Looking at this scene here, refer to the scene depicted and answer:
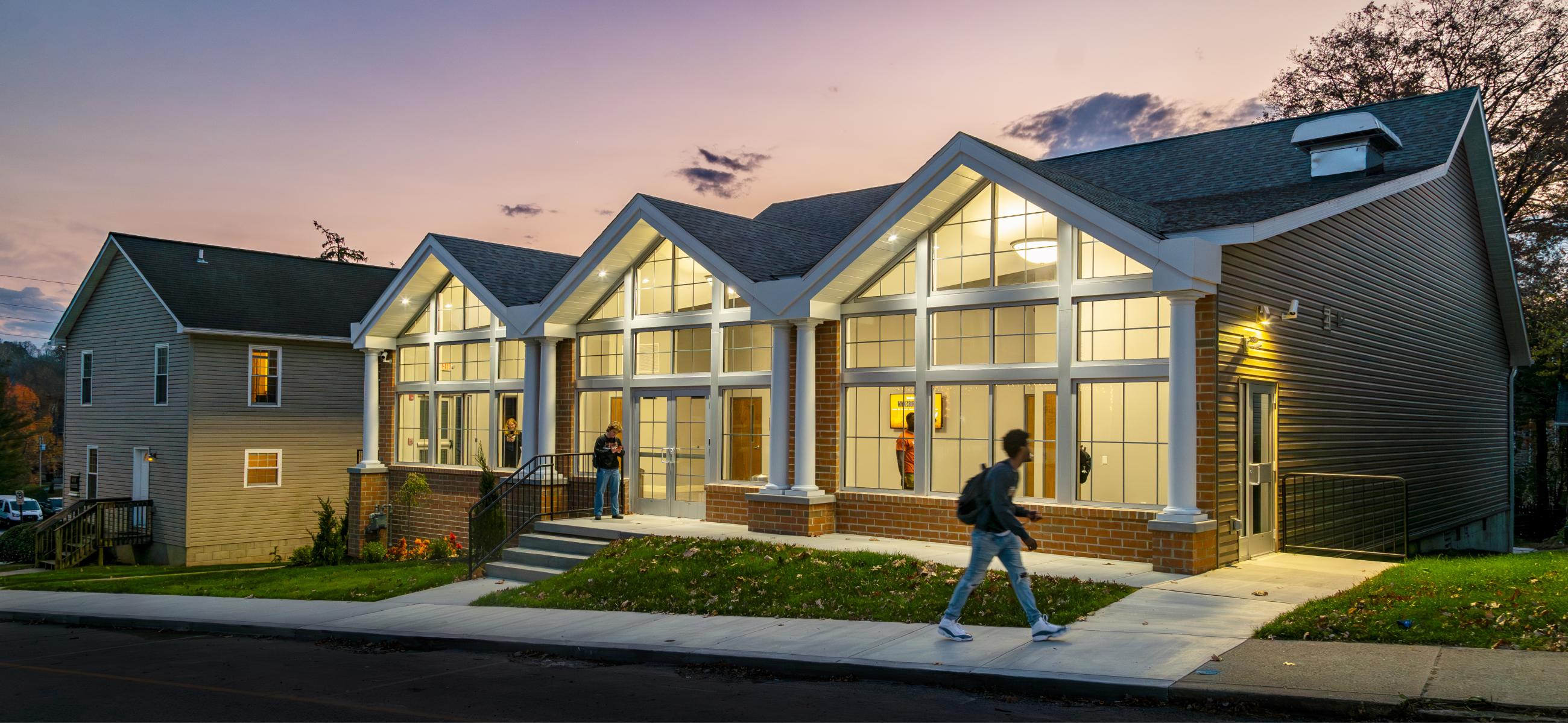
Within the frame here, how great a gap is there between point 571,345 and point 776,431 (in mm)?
5205

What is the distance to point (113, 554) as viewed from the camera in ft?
89.9

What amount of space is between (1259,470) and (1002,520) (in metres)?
6.24

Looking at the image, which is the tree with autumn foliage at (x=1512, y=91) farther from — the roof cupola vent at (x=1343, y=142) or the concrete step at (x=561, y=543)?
the concrete step at (x=561, y=543)

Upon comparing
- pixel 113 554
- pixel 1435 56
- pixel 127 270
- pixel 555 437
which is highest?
pixel 1435 56

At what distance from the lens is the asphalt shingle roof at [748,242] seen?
16.2 m

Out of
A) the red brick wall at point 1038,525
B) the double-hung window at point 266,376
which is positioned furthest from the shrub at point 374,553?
the red brick wall at point 1038,525

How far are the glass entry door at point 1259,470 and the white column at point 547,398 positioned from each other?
11.2 metres

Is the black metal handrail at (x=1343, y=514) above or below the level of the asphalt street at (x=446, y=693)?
above

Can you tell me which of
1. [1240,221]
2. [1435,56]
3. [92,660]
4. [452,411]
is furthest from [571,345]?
[1435,56]

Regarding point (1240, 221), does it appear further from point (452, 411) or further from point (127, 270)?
point (127, 270)

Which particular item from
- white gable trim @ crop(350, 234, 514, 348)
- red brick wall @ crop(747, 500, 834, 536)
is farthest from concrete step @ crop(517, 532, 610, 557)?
white gable trim @ crop(350, 234, 514, 348)

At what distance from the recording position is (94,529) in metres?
27.0

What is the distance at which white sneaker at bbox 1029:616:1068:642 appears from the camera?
864cm

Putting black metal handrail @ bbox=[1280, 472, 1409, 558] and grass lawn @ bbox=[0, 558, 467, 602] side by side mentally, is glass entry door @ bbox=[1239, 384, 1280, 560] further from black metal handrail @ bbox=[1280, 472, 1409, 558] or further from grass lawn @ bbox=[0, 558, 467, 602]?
grass lawn @ bbox=[0, 558, 467, 602]
